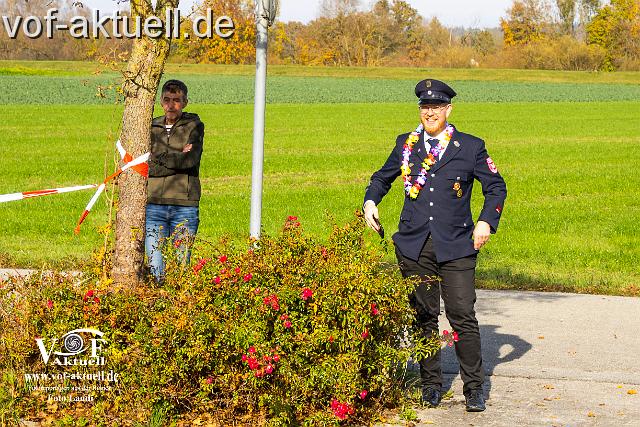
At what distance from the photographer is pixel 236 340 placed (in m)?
5.29

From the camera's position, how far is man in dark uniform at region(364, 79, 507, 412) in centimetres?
607

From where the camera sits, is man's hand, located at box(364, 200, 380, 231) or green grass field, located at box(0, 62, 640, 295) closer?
man's hand, located at box(364, 200, 380, 231)

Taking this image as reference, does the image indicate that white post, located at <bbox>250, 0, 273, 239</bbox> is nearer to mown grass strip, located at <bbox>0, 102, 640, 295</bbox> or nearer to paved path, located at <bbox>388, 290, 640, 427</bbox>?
mown grass strip, located at <bbox>0, 102, 640, 295</bbox>

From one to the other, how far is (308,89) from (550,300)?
2279 inches

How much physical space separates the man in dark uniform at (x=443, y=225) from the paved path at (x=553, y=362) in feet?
0.93

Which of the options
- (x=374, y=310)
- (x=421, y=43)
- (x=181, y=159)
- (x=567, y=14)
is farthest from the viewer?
(x=567, y=14)

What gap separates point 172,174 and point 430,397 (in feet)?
9.69

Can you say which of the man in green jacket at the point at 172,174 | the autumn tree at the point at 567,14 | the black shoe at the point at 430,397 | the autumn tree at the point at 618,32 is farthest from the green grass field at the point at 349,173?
the autumn tree at the point at 567,14

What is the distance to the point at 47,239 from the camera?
1263 cm

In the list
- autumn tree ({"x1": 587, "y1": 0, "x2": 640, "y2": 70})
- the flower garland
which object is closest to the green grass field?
the flower garland

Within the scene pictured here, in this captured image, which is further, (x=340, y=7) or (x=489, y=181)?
(x=340, y=7)

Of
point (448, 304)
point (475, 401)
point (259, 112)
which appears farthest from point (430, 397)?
point (259, 112)

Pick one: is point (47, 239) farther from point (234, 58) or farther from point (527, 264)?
point (234, 58)

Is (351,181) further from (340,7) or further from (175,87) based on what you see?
(340,7)
